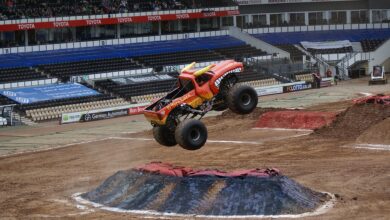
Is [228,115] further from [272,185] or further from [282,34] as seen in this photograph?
[282,34]

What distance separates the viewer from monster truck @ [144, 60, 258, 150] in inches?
935

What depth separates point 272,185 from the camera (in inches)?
890

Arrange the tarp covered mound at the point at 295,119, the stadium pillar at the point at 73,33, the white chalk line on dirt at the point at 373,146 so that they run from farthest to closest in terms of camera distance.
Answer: the stadium pillar at the point at 73,33
the tarp covered mound at the point at 295,119
the white chalk line on dirt at the point at 373,146

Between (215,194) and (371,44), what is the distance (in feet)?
199

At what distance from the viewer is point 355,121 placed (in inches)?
1544

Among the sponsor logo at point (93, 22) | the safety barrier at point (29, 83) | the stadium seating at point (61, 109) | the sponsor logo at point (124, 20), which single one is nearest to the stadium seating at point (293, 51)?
the sponsor logo at point (124, 20)

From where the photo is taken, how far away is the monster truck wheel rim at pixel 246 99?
2398 cm

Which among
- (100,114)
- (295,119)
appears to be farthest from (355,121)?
(100,114)

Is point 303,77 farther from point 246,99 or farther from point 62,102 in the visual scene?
point 246,99

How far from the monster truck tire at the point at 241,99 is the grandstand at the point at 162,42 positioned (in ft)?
109

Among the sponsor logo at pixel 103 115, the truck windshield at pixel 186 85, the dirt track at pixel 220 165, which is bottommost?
the dirt track at pixel 220 165

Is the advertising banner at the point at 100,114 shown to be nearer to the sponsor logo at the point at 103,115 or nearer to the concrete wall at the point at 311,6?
the sponsor logo at the point at 103,115

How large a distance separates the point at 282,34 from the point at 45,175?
53938 millimetres

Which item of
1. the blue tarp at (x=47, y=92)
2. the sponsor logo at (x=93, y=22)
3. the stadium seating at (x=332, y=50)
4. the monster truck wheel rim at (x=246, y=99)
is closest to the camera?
the monster truck wheel rim at (x=246, y=99)
